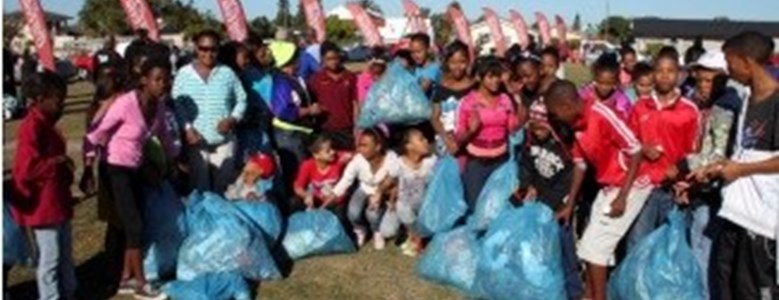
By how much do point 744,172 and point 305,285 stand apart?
269 cm

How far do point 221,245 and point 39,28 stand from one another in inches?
392

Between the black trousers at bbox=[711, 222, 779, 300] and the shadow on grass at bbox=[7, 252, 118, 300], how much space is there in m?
3.30

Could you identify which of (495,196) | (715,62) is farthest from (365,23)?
(715,62)

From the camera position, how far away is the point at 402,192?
6148 mm

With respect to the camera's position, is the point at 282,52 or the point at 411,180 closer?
the point at 411,180

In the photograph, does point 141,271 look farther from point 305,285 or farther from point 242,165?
point 242,165

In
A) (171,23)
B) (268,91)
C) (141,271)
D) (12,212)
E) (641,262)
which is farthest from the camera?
(171,23)

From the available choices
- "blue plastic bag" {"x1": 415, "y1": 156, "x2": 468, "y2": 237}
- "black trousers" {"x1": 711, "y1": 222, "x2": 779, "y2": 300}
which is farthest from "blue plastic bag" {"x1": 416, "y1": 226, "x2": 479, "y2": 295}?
"black trousers" {"x1": 711, "y1": 222, "x2": 779, "y2": 300}

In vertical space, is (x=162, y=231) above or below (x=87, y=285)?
above

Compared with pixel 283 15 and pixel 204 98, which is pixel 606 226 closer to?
pixel 204 98

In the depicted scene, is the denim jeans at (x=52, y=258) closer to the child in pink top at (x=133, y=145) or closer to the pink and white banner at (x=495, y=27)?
the child in pink top at (x=133, y=145)

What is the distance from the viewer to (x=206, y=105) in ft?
19.1

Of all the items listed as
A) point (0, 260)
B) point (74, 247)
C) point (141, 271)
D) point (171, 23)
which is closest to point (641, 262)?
point (141, 271)

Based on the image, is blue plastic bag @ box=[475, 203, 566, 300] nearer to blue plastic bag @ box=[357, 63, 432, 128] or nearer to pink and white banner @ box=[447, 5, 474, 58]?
blue plastic bag @ box=[357, 63, 432, 128]
